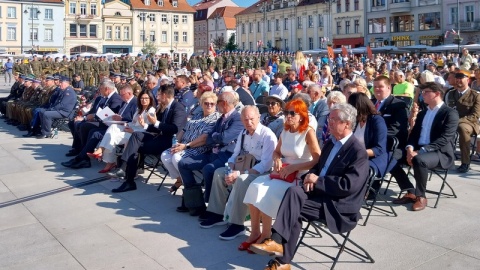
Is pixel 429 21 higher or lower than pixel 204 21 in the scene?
lower

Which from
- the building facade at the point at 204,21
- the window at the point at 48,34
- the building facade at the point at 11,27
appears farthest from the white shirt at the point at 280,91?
the building facade at the point at 204,21

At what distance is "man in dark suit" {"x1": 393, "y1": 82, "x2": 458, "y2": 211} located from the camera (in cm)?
595

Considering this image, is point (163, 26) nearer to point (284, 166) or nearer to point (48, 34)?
point (48, 34)

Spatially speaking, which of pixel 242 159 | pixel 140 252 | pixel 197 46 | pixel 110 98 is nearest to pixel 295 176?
pixel 242 159

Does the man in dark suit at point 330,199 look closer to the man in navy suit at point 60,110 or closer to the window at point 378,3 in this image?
the man in navy suit at point 60,110

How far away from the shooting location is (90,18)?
71.6 meters

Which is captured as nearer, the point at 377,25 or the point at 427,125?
the point at 427,125

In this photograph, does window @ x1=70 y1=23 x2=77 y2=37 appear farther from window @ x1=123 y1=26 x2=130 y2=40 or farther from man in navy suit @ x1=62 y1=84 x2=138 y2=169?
man in navy suit @ x1=62 y1=84 x2=138 y2=169

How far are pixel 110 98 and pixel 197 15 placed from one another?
9314 cm

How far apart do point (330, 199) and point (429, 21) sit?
179 ft

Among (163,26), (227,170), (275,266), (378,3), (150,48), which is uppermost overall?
(163,26)

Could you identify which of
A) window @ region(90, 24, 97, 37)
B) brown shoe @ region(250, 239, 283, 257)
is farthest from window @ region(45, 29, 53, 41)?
brown shoe @ region(250, 239, 283, 257)

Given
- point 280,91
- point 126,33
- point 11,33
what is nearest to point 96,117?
point 280,91

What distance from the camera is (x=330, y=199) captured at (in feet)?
14.0
